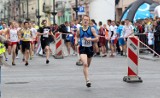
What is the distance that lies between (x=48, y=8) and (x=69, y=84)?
74.8m

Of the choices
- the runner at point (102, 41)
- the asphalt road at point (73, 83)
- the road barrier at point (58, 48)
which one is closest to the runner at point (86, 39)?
the asphalt road at point (73, 83)

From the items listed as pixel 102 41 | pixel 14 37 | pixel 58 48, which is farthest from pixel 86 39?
pixel 102 41

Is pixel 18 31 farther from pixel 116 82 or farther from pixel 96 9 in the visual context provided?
pixel 96 9

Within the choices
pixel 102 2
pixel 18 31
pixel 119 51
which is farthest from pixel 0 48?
pixel 102 2

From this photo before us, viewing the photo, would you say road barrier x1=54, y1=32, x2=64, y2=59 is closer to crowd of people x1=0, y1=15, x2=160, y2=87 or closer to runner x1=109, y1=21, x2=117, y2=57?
crowd of people x1=0, y1=15, x2=160, y2=87

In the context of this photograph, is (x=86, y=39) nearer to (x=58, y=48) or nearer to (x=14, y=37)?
(x=14, y=37)

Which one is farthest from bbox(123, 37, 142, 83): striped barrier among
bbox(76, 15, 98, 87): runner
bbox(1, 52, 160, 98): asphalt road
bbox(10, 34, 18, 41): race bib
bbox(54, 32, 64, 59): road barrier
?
bbox(54, 32, 64, 59): road barrier

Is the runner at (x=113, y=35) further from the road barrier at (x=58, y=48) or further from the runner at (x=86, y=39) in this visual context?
the runner at (x=86, y=39)

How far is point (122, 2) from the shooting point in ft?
175

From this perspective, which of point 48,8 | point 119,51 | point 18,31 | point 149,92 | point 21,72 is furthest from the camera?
point 48,8

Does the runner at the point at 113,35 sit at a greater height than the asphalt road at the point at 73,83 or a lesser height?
greater

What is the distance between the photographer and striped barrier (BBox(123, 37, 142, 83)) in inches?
583

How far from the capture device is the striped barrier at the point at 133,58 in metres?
14.8

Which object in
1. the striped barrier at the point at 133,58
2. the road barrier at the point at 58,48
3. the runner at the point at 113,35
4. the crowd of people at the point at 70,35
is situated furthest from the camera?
the runner at the point at 113,35
